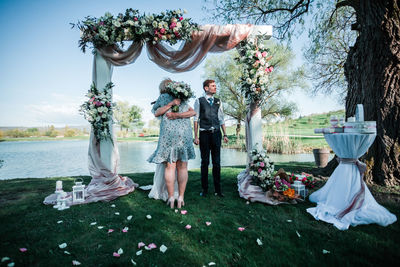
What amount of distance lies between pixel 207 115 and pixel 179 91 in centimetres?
68

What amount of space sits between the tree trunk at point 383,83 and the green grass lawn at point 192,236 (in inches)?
46.9

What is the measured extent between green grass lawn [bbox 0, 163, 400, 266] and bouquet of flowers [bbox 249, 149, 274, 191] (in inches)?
21.2

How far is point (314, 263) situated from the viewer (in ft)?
5.95

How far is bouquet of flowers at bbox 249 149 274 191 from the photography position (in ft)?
12.2

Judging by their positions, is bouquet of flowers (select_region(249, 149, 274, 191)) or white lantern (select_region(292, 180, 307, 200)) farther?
bouquet of flowers (select_region(249, 149, 274, 191))

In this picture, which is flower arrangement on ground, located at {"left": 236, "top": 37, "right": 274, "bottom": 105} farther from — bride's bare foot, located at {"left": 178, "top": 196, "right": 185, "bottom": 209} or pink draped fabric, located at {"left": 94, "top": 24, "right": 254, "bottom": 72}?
bride's bare foot, located at {"left": 178, "top": 196, "right": 185, "bottom": 209}

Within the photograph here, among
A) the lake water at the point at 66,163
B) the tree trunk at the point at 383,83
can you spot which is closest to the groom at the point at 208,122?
the tree trunk at the point at 383,83

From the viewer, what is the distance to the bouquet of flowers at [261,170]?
3732 millimetres

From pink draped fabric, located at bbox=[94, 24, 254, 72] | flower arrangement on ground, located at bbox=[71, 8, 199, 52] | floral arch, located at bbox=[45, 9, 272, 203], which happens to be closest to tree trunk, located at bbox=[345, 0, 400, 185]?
floral arch, located at bbox=[45, 9, 272, 203]

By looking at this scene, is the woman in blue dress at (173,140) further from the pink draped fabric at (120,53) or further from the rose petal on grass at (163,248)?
the pink draped fabric at (120,53)

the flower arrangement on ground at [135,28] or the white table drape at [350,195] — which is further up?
the flower arrangement on ground at [135,28]

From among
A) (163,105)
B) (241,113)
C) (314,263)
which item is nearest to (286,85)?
(241,113)

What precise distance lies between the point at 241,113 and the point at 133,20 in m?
13.3

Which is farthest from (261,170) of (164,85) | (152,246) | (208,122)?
(152,246)
